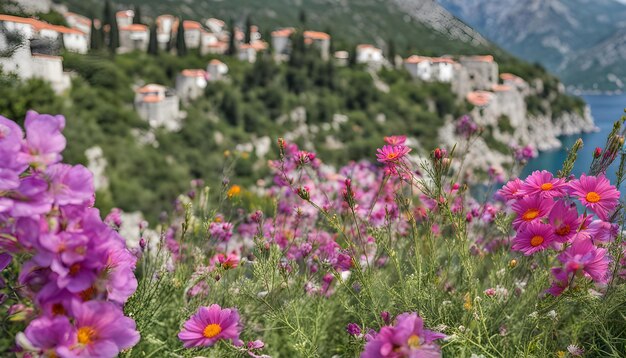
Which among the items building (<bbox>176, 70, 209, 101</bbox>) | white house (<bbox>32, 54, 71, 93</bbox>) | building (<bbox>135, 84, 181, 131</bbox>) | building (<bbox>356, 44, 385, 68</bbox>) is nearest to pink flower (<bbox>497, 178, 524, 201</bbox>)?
white house (<bbox>32, 54, 71, 93</bbox>)

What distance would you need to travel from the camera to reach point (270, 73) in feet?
105

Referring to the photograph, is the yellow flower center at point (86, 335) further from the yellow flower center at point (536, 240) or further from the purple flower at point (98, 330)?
the yellow flower center at point (536, 240)

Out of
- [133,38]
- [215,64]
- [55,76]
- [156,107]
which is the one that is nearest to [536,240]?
[55,76]

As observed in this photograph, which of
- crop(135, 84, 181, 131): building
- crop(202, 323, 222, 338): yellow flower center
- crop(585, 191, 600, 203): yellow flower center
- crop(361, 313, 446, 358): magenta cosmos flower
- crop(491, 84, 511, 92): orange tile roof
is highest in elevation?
crop(585, 191, 600, 203): yellow flower center

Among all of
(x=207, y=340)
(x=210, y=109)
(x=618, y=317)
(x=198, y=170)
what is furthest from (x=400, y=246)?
(x=210, y=109)

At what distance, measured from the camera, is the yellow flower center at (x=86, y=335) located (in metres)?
0.62

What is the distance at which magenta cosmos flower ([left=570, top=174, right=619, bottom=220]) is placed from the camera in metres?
1.04

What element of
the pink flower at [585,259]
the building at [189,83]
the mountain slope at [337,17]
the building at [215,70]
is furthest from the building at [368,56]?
the pink flower at [585,259]

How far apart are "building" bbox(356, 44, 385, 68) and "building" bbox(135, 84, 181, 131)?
68.6ft

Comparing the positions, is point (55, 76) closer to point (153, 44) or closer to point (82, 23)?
A: point (82, 23)

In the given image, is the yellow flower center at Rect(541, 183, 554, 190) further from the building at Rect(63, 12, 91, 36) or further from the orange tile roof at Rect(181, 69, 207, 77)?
the orange tile roof at Rect(181, 69, 207, 77)

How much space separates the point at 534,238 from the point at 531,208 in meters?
0.07

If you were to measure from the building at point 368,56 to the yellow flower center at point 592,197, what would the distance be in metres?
42.3

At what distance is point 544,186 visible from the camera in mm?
1063
